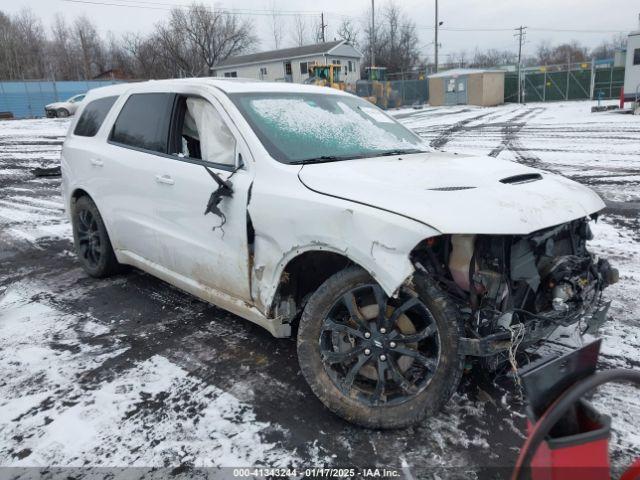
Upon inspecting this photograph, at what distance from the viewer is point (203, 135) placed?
142 inches

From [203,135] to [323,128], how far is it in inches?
33.6

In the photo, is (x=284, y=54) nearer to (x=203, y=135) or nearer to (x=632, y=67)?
(x=632, y=67)

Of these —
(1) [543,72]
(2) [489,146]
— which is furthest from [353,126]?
(1) [543,72]

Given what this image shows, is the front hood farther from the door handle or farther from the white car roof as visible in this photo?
the door handle

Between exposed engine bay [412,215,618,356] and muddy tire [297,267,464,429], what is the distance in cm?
17

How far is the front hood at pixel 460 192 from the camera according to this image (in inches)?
93.9

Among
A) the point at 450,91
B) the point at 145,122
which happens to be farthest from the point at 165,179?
the point at 450,91

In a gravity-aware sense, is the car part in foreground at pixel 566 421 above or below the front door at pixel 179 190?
below

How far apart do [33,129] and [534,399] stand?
25990 mm

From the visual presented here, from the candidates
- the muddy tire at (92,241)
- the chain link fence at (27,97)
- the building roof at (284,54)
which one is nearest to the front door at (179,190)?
the muddy tire at (92,241)

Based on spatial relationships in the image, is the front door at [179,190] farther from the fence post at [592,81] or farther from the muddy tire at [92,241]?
the fence post at [592,81]

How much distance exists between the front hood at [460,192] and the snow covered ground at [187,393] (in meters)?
1.04

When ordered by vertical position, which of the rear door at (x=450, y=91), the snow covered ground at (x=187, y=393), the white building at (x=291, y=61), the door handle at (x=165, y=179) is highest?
the white building at (x=291, y=61)

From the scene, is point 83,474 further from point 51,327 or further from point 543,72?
point 543,72
